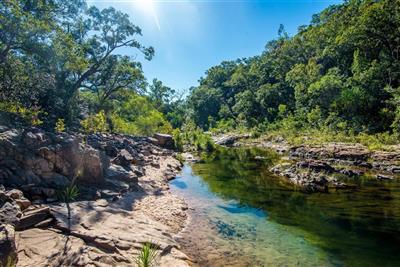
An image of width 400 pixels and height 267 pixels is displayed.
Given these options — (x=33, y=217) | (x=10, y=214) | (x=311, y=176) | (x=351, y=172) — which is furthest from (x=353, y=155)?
(x=10, y=214)

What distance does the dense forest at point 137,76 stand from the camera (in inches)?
750

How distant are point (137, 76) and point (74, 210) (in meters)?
27.0

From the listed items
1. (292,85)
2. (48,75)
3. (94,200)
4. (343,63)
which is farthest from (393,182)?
(292,85)

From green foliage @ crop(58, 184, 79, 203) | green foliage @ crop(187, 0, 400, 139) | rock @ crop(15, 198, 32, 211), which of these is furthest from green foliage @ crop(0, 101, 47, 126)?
green foliage @ crop(187, 0, 400, 139)

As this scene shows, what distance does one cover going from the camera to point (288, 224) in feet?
40.0

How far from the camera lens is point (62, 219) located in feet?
29.0

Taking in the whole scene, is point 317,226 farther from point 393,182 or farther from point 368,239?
point 393,182

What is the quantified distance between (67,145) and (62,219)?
16.4ft

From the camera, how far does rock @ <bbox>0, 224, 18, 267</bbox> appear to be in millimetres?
5991

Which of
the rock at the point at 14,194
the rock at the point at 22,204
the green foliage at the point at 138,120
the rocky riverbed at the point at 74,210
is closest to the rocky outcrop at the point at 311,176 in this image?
the rocky riverbed at the point at 74,210

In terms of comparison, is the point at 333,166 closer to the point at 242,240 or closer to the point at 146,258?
the point at 242,240

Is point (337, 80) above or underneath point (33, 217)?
above

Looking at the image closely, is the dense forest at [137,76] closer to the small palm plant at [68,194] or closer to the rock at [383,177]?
the small palm plant at [68,194]

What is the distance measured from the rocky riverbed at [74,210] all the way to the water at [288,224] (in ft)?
4.44
